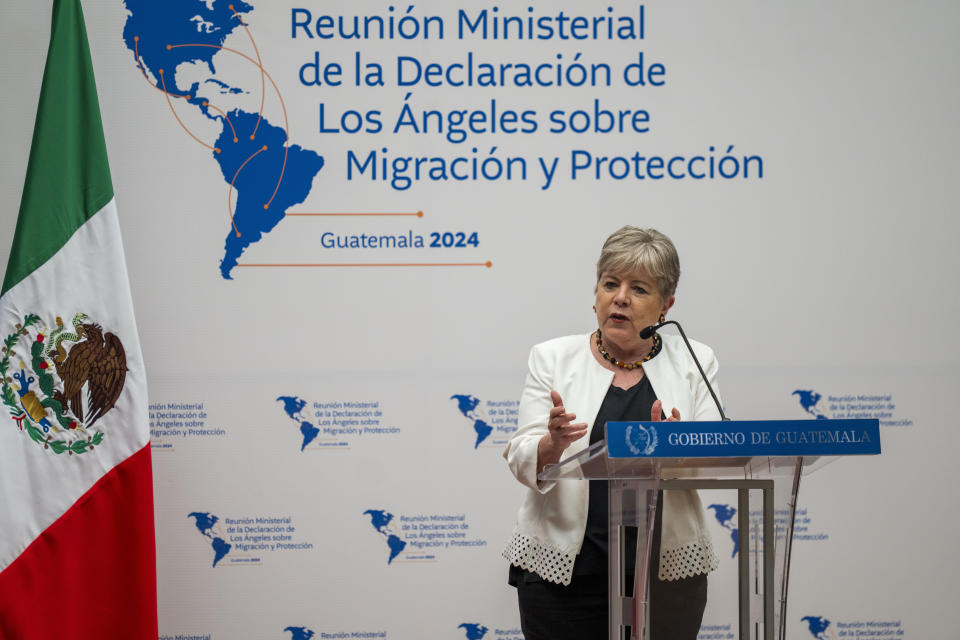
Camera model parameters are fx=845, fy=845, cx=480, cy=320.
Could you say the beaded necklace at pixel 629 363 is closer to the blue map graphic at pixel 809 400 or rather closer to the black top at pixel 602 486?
the black top at pixel 602 486

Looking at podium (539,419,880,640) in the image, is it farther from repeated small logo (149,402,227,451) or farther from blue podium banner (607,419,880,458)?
repeated small logo (149,402,227,451)

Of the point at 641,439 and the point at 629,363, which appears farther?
the point at 629,363

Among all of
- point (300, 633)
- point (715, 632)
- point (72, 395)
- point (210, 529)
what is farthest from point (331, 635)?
point (715, 632)

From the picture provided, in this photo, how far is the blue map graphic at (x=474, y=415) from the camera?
10.0ft

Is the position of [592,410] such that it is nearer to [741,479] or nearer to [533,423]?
[533,423]

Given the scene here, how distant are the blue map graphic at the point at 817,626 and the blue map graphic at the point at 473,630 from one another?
1.16 meters

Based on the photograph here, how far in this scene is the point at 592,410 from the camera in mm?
2006

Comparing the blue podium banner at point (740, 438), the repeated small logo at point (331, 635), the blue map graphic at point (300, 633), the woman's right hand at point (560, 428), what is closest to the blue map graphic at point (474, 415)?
the repeated small logo at point (331, 635)

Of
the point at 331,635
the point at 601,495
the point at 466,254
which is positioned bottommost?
the point at 331,635

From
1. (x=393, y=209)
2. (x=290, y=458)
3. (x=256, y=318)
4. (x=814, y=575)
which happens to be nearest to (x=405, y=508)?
(x=290, y=458)

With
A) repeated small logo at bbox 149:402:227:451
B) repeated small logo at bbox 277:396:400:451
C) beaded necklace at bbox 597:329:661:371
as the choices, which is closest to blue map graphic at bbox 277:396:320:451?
repeated small logo at bbox 277:396:400:451

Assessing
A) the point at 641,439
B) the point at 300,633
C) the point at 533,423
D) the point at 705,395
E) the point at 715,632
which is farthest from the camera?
the point at 300,633

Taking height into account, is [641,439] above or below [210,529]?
above

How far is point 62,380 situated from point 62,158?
689 millimetres
